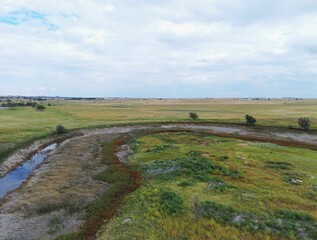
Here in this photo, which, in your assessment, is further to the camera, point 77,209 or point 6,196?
point 6,196

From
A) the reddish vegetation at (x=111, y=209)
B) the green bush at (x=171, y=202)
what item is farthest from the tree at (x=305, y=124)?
the green bush at (x=171, y=202)

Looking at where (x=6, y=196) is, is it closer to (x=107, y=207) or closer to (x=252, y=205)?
(x=107, y=207)

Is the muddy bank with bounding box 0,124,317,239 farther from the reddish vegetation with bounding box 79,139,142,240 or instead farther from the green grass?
the green grass

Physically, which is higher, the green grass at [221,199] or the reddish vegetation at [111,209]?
the green grass at [221,199]

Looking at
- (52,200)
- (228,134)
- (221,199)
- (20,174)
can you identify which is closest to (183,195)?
(221,199)

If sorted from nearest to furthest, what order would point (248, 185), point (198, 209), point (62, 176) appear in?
point (198, 209)
point (248, 185)
point (62, 176)

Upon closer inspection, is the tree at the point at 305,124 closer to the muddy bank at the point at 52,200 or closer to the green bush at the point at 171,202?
the muddy bank at the point at 52,200

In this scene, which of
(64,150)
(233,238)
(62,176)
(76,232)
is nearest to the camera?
(233,238)

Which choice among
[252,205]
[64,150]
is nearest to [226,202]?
[252,205]

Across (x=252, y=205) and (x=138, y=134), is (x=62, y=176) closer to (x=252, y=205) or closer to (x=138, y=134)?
(x=252, y=205)
